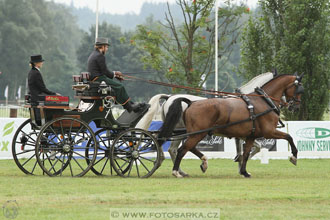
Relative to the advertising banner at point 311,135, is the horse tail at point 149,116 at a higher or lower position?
higher

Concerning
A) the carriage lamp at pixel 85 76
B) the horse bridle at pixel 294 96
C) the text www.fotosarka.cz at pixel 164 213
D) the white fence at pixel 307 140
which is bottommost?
the white fence at pixel 307 140

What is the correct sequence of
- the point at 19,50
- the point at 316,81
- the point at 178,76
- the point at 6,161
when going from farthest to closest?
the point at 19,50 < the point at 178,76 < the point at 316,81 < the point at 6,161

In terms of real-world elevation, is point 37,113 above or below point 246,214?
above

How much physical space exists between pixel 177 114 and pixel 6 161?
20.7ft

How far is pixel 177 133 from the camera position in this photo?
12602 mm

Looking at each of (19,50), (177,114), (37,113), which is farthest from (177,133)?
(19,50)

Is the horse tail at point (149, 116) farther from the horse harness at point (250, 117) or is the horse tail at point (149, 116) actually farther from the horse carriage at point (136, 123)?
the horse harness at point (250, 117)

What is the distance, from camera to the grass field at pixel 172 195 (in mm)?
7477

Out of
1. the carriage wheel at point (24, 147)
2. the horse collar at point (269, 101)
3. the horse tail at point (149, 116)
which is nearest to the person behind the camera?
the carriage wheel at point (24, 147)

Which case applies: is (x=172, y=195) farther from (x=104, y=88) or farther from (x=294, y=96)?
(x=294, y=96)

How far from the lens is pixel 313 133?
18.4 meters

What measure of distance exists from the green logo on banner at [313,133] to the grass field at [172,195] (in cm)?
590

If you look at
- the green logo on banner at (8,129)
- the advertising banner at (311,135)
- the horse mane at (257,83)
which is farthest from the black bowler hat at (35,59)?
the advertising banner at (311,135)

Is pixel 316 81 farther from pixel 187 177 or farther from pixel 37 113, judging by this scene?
pixel 37 113
